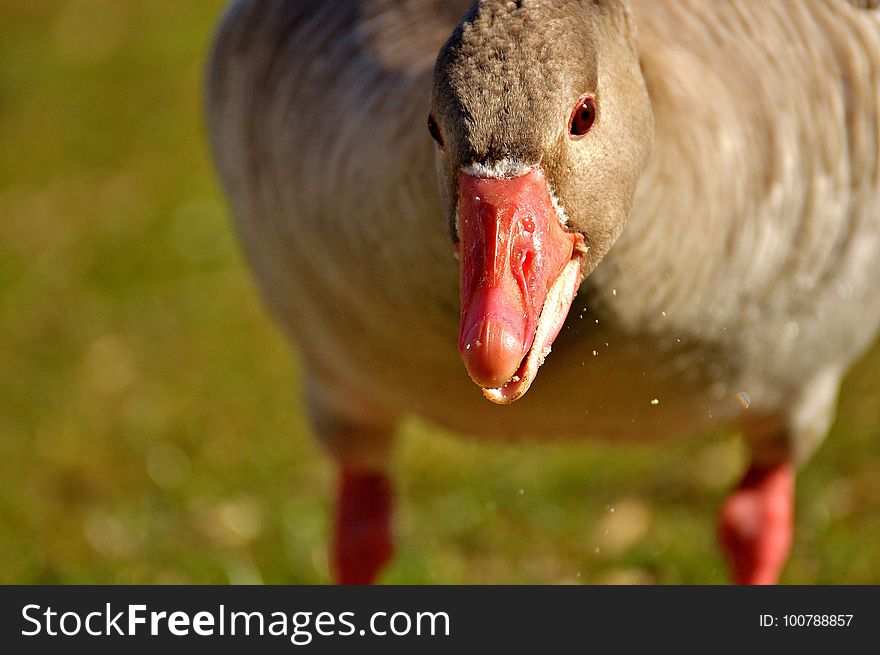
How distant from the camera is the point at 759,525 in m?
3.56

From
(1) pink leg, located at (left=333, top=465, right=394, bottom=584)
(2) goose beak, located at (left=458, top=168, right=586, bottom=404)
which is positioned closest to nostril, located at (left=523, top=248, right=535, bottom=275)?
(2) goose beak, located at (left=458, top=168, right=586, bottom=404)

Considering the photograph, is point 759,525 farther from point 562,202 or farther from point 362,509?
point 562,202

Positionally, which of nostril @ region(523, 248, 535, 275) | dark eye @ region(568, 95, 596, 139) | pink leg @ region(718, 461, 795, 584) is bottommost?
pink leg @ region(718, 461, 795, 584)

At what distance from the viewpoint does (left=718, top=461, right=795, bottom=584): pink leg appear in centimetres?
357

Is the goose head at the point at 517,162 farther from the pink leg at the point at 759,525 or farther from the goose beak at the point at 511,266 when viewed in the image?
the pink leg at the point at 759,525

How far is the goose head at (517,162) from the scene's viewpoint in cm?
200

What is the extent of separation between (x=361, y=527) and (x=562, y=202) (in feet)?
5.82

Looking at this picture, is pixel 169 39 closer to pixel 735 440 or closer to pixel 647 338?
pixel 735 440

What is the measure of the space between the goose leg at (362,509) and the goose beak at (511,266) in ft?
4.91

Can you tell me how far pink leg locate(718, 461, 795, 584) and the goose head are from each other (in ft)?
5.41

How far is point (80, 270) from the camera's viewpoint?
602 cm

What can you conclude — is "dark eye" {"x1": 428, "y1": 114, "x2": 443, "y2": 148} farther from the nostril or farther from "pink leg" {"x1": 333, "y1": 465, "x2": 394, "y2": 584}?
"pink leg" {"x1": 333, "y1": 465, "x2": 394, "y2": 584}

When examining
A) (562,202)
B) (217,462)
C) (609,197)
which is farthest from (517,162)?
(217,462)

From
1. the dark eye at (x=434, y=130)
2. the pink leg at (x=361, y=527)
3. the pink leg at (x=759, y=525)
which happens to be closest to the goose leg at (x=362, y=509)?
the pink leg at (x=361, y=527)
